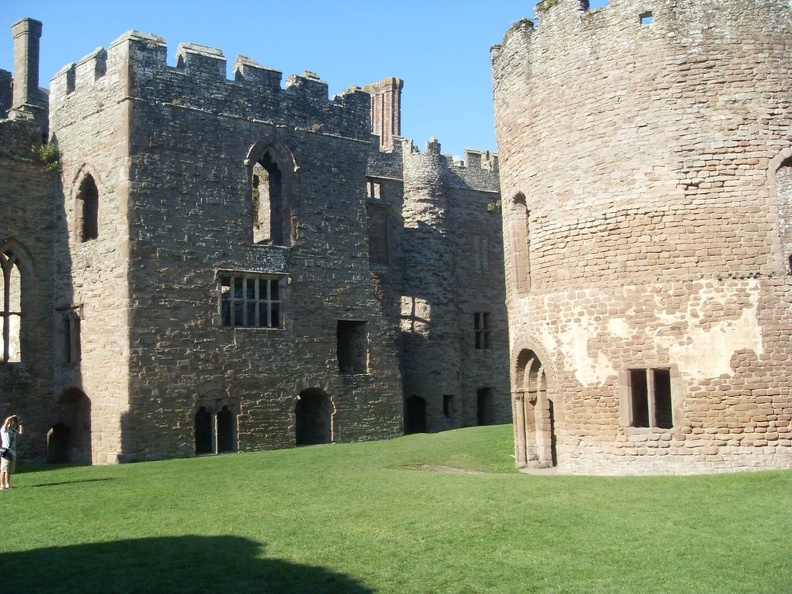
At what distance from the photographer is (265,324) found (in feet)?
82.5

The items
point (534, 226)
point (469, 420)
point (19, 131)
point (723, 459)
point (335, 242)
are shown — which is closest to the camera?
point (723, 459)

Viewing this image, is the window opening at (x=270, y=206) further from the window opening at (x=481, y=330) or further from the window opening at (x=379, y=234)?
the window opening at (x=481, y=330)

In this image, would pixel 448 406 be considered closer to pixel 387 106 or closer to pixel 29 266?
pixel 387 106

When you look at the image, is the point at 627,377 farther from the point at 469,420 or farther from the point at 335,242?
the point at 469,420

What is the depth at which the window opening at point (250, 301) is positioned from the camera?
24.5m

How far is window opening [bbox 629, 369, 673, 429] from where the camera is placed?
15.9m

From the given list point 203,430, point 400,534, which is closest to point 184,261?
point 203,430

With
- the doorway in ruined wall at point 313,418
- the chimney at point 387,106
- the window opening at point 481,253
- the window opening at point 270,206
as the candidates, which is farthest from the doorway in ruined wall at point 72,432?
the chimney at point 387,106

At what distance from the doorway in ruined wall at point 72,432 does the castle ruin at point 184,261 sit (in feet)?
0.17

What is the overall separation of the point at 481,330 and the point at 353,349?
383 inches

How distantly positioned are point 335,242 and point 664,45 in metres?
12.5

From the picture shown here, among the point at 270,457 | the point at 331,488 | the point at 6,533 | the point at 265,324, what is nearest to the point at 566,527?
the point at 331,488

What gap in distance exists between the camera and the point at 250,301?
81.8 feet

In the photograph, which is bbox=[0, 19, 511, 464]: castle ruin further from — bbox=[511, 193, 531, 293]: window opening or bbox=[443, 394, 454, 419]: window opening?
bbox=[511, 193, 531, 293]: window opening
